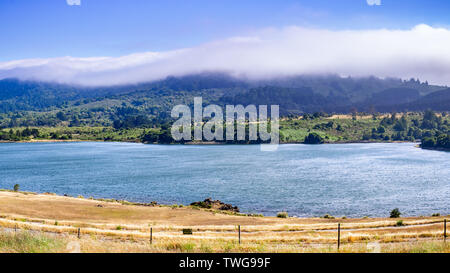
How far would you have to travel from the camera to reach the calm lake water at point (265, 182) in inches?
2530

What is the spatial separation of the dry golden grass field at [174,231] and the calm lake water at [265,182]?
53.6 feet

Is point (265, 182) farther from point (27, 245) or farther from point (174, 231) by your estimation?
point (27, 245)

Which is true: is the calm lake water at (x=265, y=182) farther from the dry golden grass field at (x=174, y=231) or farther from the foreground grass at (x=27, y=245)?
the foreground grass at (x=27, y=245)

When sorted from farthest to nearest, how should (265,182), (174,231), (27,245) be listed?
(265,182), (174,231), (27,245)

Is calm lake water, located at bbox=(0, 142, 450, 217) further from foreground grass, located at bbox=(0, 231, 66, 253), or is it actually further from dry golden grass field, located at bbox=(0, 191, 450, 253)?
foreground grass, located at bbox=(0, 231, 66, 253)

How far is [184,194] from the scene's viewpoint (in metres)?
72.9

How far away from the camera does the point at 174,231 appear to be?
114 feet

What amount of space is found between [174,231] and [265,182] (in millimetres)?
53164

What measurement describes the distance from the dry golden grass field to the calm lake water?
16.3 meters

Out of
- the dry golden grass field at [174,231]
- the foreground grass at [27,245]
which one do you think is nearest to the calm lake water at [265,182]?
the dry golden grass field at [174,231]

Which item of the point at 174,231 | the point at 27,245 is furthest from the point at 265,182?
the point at 27,245
